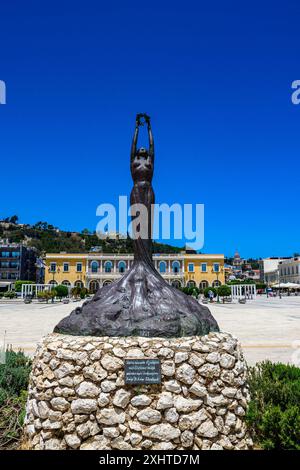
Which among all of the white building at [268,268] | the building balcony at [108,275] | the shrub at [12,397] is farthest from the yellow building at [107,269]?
the shrub at [12,397]

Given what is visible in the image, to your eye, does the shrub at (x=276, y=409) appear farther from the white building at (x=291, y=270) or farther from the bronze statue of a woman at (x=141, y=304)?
the white building at (x=291, y=270)

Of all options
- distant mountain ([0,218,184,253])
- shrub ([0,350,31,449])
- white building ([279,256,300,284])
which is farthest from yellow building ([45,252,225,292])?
shrub ([0,350,31,449])

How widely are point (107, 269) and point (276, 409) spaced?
69.0m

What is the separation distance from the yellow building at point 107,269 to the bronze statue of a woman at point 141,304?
65.7m

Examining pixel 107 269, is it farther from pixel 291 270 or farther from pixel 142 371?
pixel 142 371

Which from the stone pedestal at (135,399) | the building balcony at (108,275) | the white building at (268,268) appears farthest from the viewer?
the white building at (268,268)

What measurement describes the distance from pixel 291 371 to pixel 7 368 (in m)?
4.18

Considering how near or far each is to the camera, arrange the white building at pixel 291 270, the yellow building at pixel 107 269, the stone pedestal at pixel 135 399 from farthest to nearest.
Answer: the white building at pixel 291 270 → the yellow building at pixel 107 269 → the stone pedestal at pixel 135 399

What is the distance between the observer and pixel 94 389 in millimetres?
4000

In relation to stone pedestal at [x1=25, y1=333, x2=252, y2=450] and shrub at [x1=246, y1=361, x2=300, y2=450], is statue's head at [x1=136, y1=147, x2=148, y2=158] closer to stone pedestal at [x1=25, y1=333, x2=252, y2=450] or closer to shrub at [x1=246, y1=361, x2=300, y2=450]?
stone pedestal at [x1=25, y1=333, x2=252, y2=450]

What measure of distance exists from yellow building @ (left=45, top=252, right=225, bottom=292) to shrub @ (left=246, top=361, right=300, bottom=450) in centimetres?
6650

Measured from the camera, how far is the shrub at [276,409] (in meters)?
3.93

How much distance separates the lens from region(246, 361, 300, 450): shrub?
393 centimetres

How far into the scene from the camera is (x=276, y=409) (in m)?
4.05
